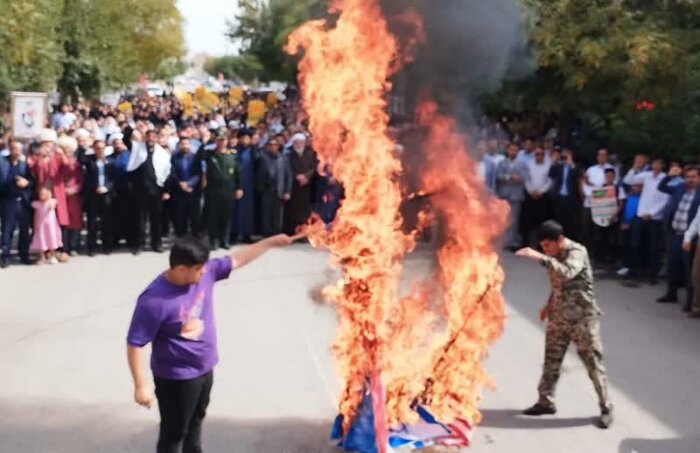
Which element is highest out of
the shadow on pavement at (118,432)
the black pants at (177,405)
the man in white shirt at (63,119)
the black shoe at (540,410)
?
the man in white shirt at (63,119)

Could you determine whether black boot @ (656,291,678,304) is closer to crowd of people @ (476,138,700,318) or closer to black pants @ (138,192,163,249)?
crowd of people @ (476,138,700,318)

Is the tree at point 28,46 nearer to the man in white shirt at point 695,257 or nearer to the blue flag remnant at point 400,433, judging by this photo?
the man in white shirt at point 695,257

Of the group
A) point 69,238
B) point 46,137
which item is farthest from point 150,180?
point 46,137

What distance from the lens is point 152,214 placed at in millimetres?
13617

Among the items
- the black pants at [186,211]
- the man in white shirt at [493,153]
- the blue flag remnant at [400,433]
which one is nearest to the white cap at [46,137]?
the black pants at [186,211]

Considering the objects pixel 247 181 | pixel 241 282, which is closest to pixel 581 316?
pixel 241 282

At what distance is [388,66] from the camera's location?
255 inches

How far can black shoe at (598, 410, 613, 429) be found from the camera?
673cm

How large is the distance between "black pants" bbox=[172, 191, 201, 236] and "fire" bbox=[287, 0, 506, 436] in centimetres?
738

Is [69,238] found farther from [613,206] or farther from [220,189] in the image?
[613,206]

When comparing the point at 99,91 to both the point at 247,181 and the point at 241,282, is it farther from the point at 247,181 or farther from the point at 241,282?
the point at 241,282

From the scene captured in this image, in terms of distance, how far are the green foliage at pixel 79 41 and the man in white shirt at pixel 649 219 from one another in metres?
10.1

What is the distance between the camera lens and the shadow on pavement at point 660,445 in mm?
6344

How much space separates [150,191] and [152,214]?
36 cm
